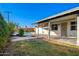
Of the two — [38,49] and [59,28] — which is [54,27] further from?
[38,49]

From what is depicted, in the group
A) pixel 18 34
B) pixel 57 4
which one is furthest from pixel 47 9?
pixel 18 34

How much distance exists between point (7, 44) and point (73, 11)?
4.61 m

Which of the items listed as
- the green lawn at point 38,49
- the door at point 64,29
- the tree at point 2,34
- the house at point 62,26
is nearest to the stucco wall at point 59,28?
the house at point 62,26

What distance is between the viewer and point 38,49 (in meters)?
13.4

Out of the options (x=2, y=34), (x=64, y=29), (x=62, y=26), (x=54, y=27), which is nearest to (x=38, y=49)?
(x=2, y=34)

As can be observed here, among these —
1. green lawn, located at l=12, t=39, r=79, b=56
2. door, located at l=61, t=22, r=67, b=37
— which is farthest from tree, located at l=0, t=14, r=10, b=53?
door, located at l=61, t=22, r=67, b=37

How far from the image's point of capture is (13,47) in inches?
535

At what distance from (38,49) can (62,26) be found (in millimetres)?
6969

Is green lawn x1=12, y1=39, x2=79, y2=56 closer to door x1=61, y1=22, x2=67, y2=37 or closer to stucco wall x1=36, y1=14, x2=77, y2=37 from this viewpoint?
stucco wall x1=36, y1=14, x2=77, y2=37

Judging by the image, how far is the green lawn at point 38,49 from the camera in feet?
42.2

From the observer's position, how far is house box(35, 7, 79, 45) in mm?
14594

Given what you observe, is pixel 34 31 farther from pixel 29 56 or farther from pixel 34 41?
pixel 29 56

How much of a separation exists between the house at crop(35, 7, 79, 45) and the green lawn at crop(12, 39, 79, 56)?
4.19 feet

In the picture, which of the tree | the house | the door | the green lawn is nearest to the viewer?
the tree
